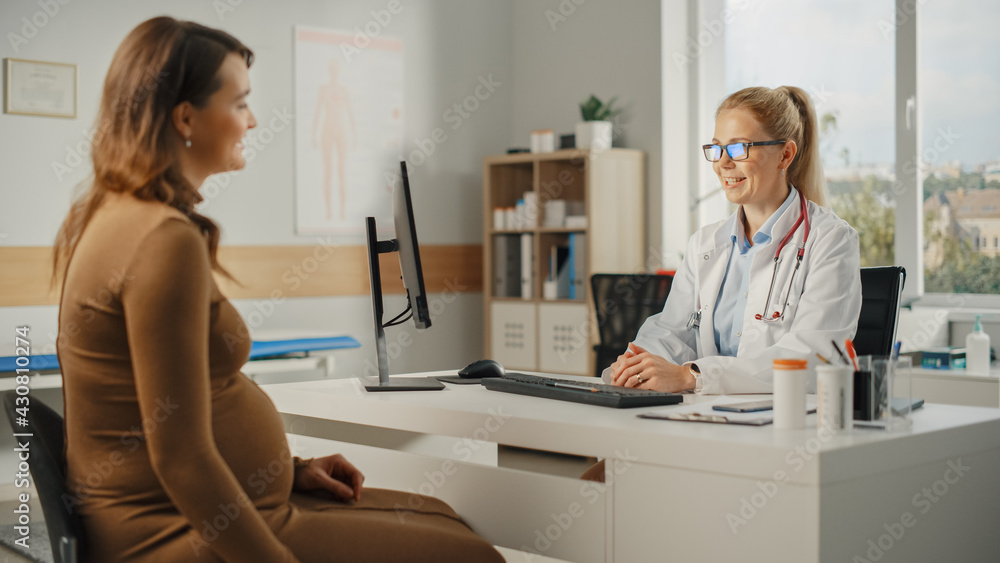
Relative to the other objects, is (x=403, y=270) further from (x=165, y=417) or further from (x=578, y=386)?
(x=165, y=417)

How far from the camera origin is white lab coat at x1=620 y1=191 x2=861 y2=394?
200cm

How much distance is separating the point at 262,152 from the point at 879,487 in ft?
12.9

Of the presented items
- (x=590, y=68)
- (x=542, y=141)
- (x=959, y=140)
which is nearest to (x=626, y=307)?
(x=542, y=141)

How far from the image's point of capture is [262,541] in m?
1.25

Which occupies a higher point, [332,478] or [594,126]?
[594,126]

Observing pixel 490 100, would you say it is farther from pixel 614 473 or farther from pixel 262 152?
pixel 614 473

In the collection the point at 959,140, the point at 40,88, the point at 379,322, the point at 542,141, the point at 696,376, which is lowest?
the point at 696,376

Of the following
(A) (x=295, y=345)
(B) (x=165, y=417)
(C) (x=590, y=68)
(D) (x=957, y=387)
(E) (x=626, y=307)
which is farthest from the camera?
(C) (x=590, y=68)

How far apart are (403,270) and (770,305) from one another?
89cm

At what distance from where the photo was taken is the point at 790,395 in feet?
5.00

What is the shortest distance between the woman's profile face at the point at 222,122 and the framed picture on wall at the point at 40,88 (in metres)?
3.17

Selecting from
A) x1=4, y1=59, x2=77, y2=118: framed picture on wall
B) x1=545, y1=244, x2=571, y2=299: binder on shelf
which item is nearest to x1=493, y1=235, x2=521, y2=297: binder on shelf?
x1=545, y1=244, x2=571, y2=299: binder on shelf

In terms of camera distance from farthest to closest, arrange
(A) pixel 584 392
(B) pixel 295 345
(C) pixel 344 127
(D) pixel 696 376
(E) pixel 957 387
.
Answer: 1. (C) pixel 344 127
2. (B) pixel 295 345
3. (E) pixel 957 387
4. (D) pixel 696 376
5. (A) pixel 584 392

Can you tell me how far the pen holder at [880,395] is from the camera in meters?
1.54
